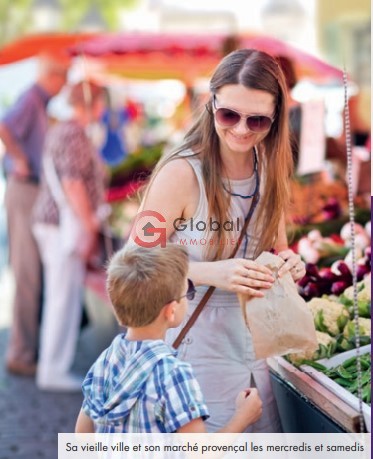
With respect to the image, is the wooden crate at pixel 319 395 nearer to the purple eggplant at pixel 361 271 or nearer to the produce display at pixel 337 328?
the produce display at pixel 337 328

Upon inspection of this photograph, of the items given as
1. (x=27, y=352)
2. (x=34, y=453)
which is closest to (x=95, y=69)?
(x=27, y=352)

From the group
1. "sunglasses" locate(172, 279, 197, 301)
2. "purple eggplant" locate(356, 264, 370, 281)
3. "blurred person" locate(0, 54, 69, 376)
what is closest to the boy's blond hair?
"sunglasses" locate(172, 279, 197, 301)

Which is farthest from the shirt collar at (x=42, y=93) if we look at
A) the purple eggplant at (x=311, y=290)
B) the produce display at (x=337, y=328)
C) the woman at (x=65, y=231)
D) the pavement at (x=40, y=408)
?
the purple eggplant at (x=311, y=290)

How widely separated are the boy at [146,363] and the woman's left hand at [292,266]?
257 millimetres

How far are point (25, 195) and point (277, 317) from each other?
4.38 metres

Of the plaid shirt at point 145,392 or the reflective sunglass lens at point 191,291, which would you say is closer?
the plaid shirt at point 145,392

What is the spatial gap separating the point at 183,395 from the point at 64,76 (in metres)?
4.82

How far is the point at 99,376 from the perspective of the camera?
87.4 inches

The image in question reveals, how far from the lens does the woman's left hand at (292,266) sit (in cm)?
228

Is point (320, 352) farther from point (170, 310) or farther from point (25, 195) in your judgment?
point (25, 195)

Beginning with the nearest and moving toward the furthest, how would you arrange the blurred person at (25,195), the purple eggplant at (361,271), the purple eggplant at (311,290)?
the purple eggplant at (311,290) < the purple eggplant at (361,271) < the blurred person at (25,195)

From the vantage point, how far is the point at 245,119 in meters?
2.21

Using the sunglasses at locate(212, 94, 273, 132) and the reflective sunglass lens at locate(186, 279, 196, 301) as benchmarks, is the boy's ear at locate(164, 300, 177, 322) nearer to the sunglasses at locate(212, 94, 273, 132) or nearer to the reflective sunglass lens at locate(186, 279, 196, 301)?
the reflective sunglass lens at locate(186, 279, 196, 301)

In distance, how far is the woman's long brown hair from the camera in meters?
2.22
